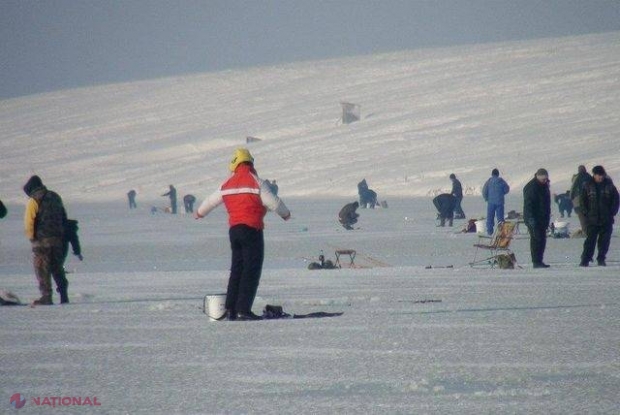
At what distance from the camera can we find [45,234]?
1439 cm

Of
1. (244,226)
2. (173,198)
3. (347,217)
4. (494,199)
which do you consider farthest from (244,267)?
(173,198)

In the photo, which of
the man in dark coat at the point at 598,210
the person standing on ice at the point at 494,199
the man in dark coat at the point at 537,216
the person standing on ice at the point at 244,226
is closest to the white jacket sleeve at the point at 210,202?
the person standing on ice at the point at 244,226

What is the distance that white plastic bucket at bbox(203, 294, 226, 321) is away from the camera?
39.3ft

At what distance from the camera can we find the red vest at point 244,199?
39.3ft

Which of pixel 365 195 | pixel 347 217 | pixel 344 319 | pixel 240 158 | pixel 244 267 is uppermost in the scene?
pixel 365 195

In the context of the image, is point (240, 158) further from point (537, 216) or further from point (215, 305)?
point (537, 216)

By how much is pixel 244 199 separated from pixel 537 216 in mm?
7779

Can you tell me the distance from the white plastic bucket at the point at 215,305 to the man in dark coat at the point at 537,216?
7672 mm

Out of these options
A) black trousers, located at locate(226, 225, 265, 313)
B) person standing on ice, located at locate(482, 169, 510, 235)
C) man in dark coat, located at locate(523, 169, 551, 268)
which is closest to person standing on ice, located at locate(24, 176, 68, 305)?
black trousers, located at locate(226, 225, 265, 313)

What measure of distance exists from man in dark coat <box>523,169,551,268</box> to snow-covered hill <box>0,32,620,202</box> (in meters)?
45.4

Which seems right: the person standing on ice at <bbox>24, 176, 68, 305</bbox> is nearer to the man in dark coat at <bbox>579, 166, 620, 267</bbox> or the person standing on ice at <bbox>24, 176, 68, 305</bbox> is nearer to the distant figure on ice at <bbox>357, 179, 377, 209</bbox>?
the man in dark coat at <bbox>579, 166, 620, 267</bbox>


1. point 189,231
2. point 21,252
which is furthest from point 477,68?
point 21,252

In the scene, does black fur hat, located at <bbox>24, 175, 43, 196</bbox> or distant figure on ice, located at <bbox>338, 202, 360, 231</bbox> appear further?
distant figure on ice, located at <bbox>338, 202, 360, 231</bbox>

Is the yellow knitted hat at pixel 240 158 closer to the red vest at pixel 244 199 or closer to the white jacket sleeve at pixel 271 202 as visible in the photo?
the red vest at pixel 244 199
